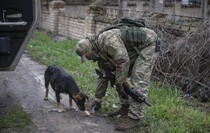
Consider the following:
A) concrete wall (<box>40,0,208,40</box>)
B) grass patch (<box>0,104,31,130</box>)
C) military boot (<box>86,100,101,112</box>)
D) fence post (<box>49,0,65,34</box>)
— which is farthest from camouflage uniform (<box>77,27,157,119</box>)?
fence post (<box>49,0,65,34</box>)

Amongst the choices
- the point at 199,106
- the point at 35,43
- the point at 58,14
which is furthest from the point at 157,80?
the point at 58,14

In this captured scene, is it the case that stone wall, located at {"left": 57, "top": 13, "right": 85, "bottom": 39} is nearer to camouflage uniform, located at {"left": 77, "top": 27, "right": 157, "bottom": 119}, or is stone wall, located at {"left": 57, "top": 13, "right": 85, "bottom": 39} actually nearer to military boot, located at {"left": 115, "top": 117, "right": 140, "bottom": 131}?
camouflage uniform, located at {"left": 77, "top": 27, "right": 157, "bottom": 119}

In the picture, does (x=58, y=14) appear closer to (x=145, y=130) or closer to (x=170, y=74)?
(x=170, y=74)

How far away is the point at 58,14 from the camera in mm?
18594

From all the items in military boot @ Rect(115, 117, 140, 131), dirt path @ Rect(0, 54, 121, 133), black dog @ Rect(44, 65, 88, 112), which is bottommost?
dirt path @ Rect(0, 54, 121, 133)

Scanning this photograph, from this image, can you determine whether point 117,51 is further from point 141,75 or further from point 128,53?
point 141,75

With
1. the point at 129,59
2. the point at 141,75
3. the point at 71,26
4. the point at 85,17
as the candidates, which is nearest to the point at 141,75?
the point at 141,75

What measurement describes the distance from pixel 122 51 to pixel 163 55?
3.17 m

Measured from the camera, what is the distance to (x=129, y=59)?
5.68 m

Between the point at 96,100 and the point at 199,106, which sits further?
the point at 199,106

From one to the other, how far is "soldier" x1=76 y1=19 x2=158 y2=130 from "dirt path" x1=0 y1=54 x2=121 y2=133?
17.9 inches

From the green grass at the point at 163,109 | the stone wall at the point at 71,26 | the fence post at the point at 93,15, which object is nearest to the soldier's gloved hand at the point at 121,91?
the green grass at the point at 163,109

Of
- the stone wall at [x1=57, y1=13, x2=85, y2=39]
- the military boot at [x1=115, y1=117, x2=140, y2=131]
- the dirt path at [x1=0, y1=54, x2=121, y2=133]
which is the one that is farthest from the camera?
the stone wall at [x1=57, y1=13, x2=85, y2=39]

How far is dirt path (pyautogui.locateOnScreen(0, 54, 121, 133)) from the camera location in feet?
18.9
